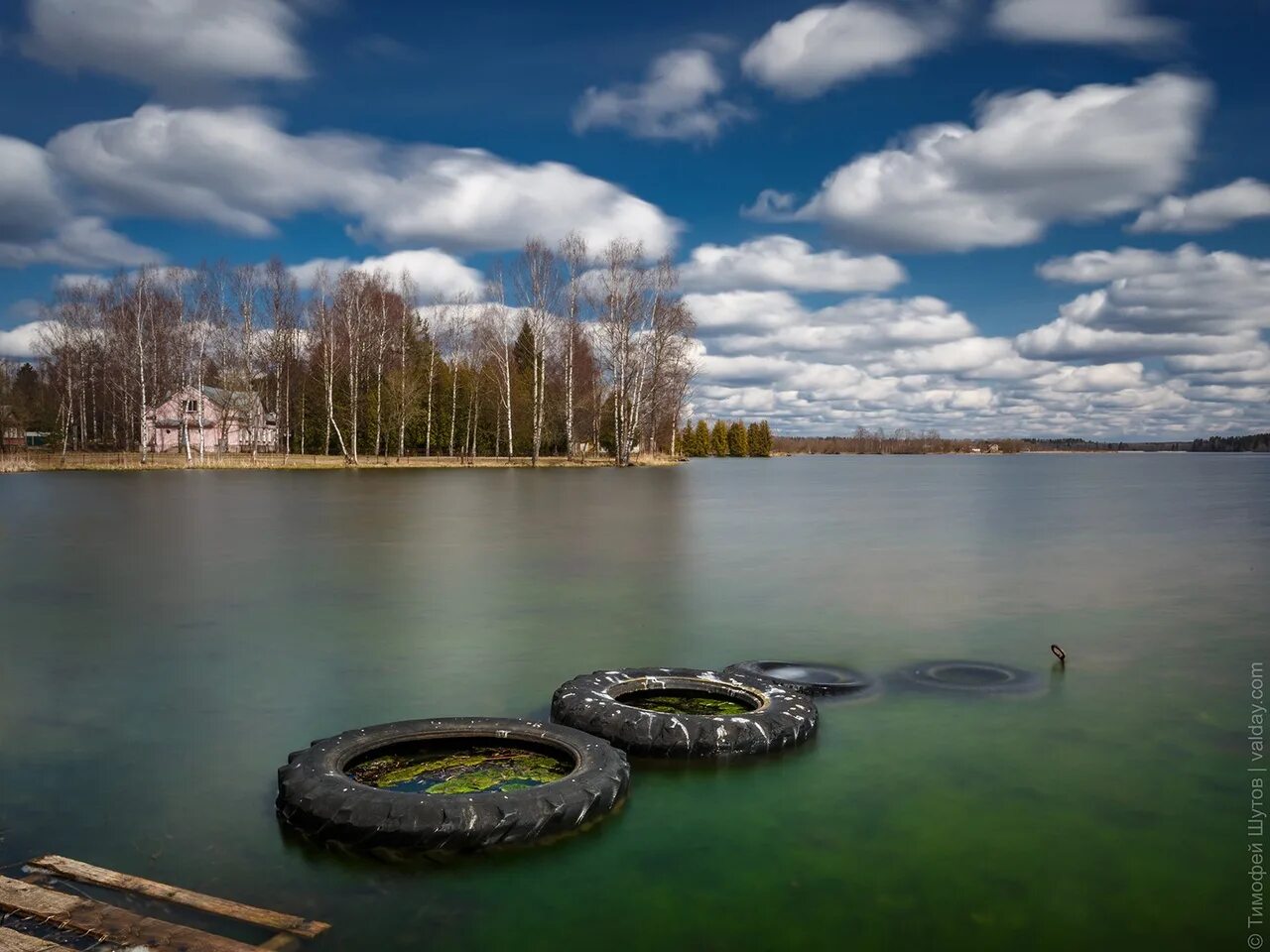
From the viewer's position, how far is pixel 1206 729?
20.7ft

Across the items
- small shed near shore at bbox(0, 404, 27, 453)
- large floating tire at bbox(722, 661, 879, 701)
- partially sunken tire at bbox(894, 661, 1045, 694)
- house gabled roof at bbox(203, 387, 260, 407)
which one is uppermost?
house gabled roof at bbox(203, 387, 260, 407)

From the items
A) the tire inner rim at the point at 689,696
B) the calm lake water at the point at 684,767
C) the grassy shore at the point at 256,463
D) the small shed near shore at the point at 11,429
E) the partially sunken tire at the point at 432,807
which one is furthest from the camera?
the small shed near shore at the point at 11,429

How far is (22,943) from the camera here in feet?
10.5

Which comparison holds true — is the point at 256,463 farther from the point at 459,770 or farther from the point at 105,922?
the point at 105,922

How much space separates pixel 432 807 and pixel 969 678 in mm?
5167

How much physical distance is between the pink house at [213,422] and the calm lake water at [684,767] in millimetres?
38693

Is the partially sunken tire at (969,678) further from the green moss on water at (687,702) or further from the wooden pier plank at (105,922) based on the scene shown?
the wooden pier plank at (105,922)

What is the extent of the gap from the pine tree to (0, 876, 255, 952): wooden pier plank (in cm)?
10943

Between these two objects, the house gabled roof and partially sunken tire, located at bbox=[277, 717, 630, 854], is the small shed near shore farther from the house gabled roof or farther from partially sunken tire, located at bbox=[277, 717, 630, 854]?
partially sunken tire, located at bbox=[277, 717, 630, 854]

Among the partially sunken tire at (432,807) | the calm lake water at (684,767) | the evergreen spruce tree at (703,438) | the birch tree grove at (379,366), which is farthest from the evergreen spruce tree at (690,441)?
the partially sunken tire at (432,807)

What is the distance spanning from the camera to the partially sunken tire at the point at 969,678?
7367 mm

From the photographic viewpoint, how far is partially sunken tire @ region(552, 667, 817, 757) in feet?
18.3

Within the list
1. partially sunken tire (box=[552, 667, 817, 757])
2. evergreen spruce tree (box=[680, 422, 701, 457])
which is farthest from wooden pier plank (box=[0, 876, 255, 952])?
evergreen spruce tree (box=[680, 422, 701, 457])

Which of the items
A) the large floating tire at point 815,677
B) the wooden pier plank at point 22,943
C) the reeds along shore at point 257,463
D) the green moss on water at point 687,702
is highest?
the reeds along shore at point 257,463
